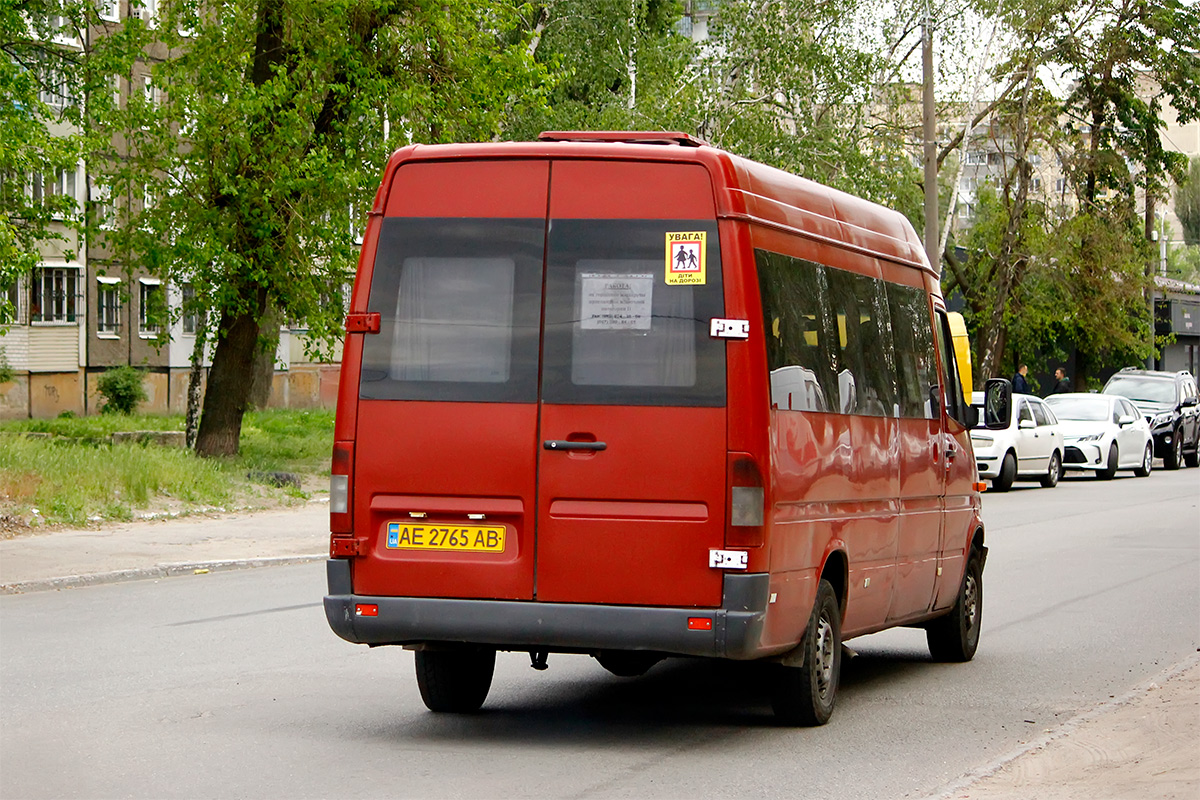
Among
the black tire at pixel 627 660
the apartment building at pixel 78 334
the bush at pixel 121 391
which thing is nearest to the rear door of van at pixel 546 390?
the black tire at pixel 627 660

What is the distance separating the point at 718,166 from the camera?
7.86 m

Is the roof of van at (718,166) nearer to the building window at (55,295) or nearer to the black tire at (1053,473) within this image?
the black tire at (1053,473)

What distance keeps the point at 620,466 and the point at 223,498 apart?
15.3m

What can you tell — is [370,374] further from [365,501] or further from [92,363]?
[92,363]

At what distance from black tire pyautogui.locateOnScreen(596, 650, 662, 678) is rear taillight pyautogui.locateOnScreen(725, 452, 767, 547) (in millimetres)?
774

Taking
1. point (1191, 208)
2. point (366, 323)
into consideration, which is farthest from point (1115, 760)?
point (1191, 208)

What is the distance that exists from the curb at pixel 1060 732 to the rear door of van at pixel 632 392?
1.28 metres

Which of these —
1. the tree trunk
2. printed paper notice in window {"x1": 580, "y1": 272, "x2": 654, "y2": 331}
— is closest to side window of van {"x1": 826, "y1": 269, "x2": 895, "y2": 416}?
printed paper notice in window {"x1": 580, "y1": 272, "x2": 654, "y2": 331}

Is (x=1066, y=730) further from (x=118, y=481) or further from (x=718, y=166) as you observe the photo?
(x=118, y=481)

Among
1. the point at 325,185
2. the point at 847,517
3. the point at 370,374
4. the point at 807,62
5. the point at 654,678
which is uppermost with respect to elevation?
the point at 807,62

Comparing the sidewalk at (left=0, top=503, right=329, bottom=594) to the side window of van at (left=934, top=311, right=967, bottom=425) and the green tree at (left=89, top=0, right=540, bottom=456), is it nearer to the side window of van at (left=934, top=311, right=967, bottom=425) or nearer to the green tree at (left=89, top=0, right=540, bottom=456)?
the green tree at (left=89, top=0, right=540, bottom=456)

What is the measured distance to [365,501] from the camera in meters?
7.91

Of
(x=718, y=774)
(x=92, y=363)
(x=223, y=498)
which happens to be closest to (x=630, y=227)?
A: (x=718, y=774)

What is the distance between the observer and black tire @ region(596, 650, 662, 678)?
8.28 metres
